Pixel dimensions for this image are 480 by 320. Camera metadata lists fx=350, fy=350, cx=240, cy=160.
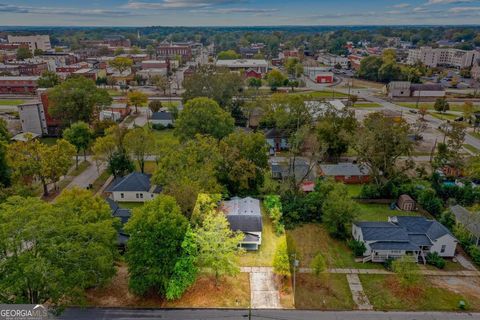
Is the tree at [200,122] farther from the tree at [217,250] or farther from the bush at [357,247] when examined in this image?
the bush at [357,247]

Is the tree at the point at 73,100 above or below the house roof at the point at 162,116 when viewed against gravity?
above

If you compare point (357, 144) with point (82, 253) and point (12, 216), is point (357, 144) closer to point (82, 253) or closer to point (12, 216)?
point (82, 253)

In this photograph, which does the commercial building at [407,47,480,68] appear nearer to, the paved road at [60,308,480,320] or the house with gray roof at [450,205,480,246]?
the house with gray roof at [450,205,480,246]

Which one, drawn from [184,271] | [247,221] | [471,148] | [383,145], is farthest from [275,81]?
[184,271]

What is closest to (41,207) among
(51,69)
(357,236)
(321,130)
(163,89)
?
(357,236)

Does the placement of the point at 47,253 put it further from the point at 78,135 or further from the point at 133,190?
the point at 78,135

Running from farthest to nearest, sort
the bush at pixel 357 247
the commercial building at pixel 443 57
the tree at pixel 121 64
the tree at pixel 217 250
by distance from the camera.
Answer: the commercial building at pixel 443 57
the tree at pixel 121 64
the bush at pixel 357 247
the tree at pixel 217 250

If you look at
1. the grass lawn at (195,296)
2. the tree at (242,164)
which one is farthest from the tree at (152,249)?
the tree at (242,164)
